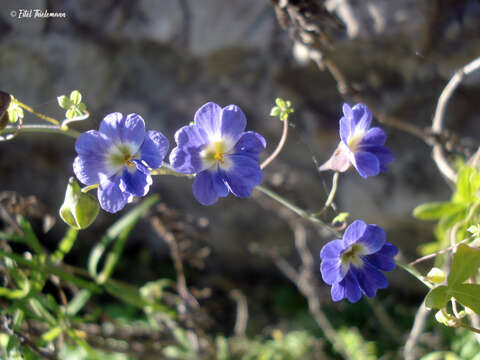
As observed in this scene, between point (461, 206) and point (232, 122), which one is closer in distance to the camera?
point (232, 122)

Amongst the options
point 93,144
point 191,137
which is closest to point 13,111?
point 93,144

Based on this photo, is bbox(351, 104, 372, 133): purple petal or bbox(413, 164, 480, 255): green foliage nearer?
bbox(351, 104, 372, 133): purple petal

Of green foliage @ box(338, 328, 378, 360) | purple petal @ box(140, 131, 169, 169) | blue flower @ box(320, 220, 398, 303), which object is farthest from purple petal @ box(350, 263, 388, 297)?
green foliage @ box(338, 328, 378, 360)

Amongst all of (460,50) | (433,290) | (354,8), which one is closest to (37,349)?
(433,290)

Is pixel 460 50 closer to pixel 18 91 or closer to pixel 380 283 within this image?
pixel 380 283

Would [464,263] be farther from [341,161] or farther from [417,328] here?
[417,328]

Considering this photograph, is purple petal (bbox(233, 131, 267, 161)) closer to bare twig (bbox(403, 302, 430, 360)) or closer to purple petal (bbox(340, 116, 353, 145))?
purple petal (bbox(340, 116, 353, 145))
